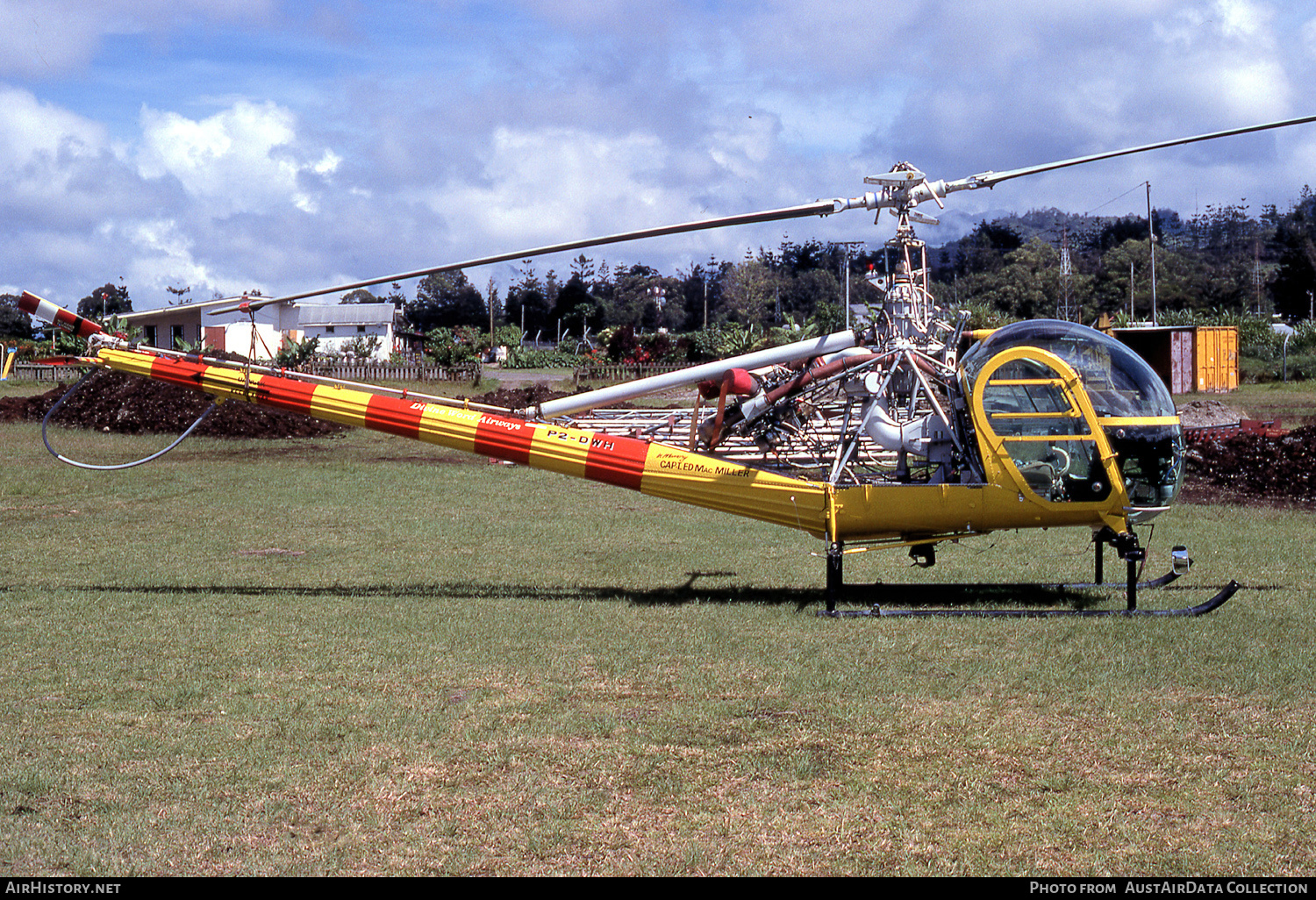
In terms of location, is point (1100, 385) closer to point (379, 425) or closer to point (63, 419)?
point (379, 425)

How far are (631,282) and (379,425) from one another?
100 m

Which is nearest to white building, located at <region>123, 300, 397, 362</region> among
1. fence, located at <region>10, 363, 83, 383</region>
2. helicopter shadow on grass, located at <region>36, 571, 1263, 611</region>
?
Result: fence, located at <region>10, 363, 83, 383</region>

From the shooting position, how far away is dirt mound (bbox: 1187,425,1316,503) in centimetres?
1750

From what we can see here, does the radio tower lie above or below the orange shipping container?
above

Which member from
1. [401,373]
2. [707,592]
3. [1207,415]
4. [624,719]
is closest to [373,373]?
[401,373]

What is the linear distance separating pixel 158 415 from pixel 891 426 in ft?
74.9

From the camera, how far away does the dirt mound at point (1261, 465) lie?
1750cm

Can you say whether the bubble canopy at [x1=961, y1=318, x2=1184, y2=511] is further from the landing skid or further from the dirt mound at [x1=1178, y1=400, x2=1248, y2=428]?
the dirt mound at [x1=1178, y1=400, x2=1248, y2=428]

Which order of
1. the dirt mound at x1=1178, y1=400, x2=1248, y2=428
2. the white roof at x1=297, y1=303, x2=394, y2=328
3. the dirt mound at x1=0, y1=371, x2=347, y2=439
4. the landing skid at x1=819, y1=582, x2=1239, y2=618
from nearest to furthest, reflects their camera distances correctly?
the landing skid at x1=819, y1=582, x2=1239, y2=618 < the dirt mound at x1=1178, y1=400, x2=1248, y2=428 < the dirt mound at x1=0, y1=371, x2=347, y2=439 < the white roof at x1=297, y1=303, x2=394, y2=328

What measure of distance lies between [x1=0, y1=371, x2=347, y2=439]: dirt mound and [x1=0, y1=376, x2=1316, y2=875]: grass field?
1401cm

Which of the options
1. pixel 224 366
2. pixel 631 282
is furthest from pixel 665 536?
pixel 631 282

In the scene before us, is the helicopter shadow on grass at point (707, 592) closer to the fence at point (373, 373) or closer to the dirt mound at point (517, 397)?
the dirt mound at point (517, 397)

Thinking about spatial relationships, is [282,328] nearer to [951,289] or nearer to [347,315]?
[347,315]

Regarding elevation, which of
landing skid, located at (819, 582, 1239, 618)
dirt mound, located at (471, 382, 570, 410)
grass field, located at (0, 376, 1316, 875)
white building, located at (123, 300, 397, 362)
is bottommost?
grass field, located at (0, 376, 1316, 875)
